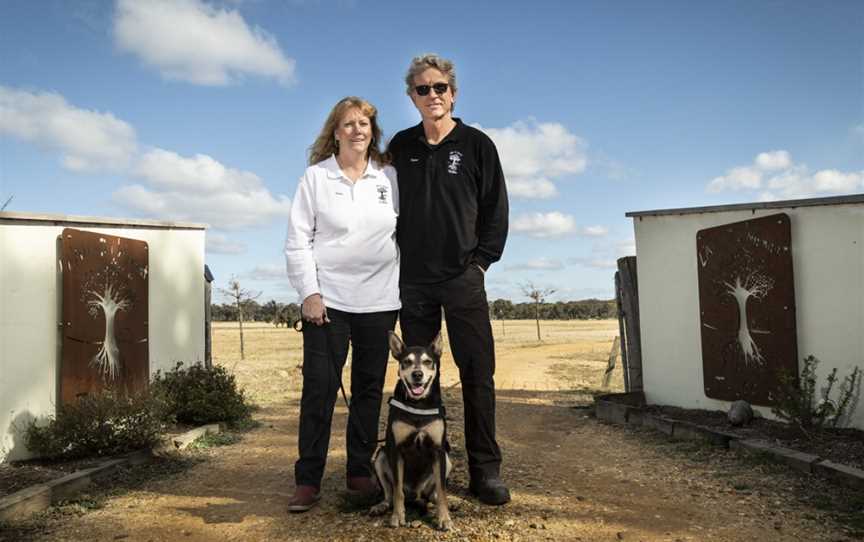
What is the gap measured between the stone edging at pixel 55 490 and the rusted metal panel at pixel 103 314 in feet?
3.69

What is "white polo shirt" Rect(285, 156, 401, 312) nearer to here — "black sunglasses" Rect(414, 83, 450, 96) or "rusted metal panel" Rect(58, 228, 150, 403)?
"black sunglasses" Rect(414, 83, 450, 96)

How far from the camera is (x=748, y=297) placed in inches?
325

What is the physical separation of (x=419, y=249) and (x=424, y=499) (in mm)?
1725

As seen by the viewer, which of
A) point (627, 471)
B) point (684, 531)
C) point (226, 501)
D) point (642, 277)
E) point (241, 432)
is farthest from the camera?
point (642, 277)

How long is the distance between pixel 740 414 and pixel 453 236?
508cm

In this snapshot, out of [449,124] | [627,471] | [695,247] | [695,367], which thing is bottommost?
[627,471]

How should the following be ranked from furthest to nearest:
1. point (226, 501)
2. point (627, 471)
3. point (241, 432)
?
point (241, 432)
point (627, 471)
point (226, 501)

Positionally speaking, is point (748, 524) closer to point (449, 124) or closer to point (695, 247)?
point (449, 124)

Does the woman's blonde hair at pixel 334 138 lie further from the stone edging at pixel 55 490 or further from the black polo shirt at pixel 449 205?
the stone edging at pixel 55 490

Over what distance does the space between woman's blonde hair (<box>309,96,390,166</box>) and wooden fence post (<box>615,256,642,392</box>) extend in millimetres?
6534

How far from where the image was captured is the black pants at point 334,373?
4816mm

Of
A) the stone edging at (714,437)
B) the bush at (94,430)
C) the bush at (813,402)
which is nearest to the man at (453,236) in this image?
the stone edging at (714,437)

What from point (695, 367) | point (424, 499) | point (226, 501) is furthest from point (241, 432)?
point (695, 367)

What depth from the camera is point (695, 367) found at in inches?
364
